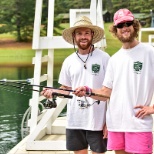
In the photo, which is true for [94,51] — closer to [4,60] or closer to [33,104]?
[33,104]

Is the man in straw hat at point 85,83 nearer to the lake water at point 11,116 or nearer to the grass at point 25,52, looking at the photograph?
the lake water at point 11,116

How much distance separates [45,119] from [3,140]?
2372mm

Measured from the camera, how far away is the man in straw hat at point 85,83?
2891mm

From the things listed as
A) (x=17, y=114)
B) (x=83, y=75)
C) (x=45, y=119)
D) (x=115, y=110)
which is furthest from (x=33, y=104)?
(x=17, y=114)

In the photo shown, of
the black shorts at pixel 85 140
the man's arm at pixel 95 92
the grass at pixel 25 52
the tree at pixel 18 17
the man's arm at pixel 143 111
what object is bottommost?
the black shorts at pixel 85 140

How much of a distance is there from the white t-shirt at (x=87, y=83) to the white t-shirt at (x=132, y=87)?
0.44 meters

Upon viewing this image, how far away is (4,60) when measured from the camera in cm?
3575

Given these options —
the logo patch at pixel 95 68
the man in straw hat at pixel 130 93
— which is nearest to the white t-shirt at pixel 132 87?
the man in straw hat at pixel 130 93

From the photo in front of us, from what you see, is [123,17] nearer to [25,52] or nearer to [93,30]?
[93,30]

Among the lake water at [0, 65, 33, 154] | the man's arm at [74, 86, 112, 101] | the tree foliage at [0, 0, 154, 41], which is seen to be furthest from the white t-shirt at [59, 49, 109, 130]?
the tree foliage at [0, 0, 154, 41]

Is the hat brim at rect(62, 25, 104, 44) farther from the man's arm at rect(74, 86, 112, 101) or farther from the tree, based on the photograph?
the tree

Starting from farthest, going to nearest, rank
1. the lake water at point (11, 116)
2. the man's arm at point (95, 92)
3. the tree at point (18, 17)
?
the tree at point (18, 17) → the lake water at point (11, 116) → the man's arm at point (95, 92)

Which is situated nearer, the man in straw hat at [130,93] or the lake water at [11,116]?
the man in straw hat at [130,93]

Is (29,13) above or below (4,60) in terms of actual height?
above
